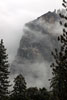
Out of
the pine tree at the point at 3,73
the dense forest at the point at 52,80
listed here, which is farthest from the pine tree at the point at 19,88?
the pine tree at the point at 3,73

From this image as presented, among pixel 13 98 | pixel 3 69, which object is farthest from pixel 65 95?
pixel 13 98

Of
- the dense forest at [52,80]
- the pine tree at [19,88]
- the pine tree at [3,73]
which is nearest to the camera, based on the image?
the dense forest at [52,80]

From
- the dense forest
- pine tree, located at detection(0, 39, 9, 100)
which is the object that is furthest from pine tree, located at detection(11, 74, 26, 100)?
pine tree, located at detection(0, 39, 9, 100)

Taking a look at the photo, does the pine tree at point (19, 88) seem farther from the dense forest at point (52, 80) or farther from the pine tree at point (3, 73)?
the pine tree at point (3, 73)

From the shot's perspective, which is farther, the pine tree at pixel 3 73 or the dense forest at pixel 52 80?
the pine tree at pixel 3 73

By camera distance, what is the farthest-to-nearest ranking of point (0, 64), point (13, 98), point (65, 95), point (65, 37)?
1. point (13, 98)
2. point (0, 64)
3. point (65, 37)
4. point (65, 95)

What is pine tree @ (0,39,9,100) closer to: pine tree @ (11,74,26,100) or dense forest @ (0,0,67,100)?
dense forest @ (0,0,67,100)

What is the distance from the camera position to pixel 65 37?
53.5 ft

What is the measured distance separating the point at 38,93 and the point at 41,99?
1.38 m

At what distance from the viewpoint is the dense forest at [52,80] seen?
14711 millimetres

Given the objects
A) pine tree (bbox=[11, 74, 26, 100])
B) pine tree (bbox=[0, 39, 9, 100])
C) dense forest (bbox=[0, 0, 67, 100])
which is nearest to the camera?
dense forest (bbox=[0, 0, 67, 100])

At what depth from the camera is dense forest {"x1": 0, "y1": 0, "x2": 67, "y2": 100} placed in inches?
579

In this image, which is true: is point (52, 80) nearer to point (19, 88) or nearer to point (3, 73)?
point (19, 88)

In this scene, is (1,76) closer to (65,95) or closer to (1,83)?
(1,83)
